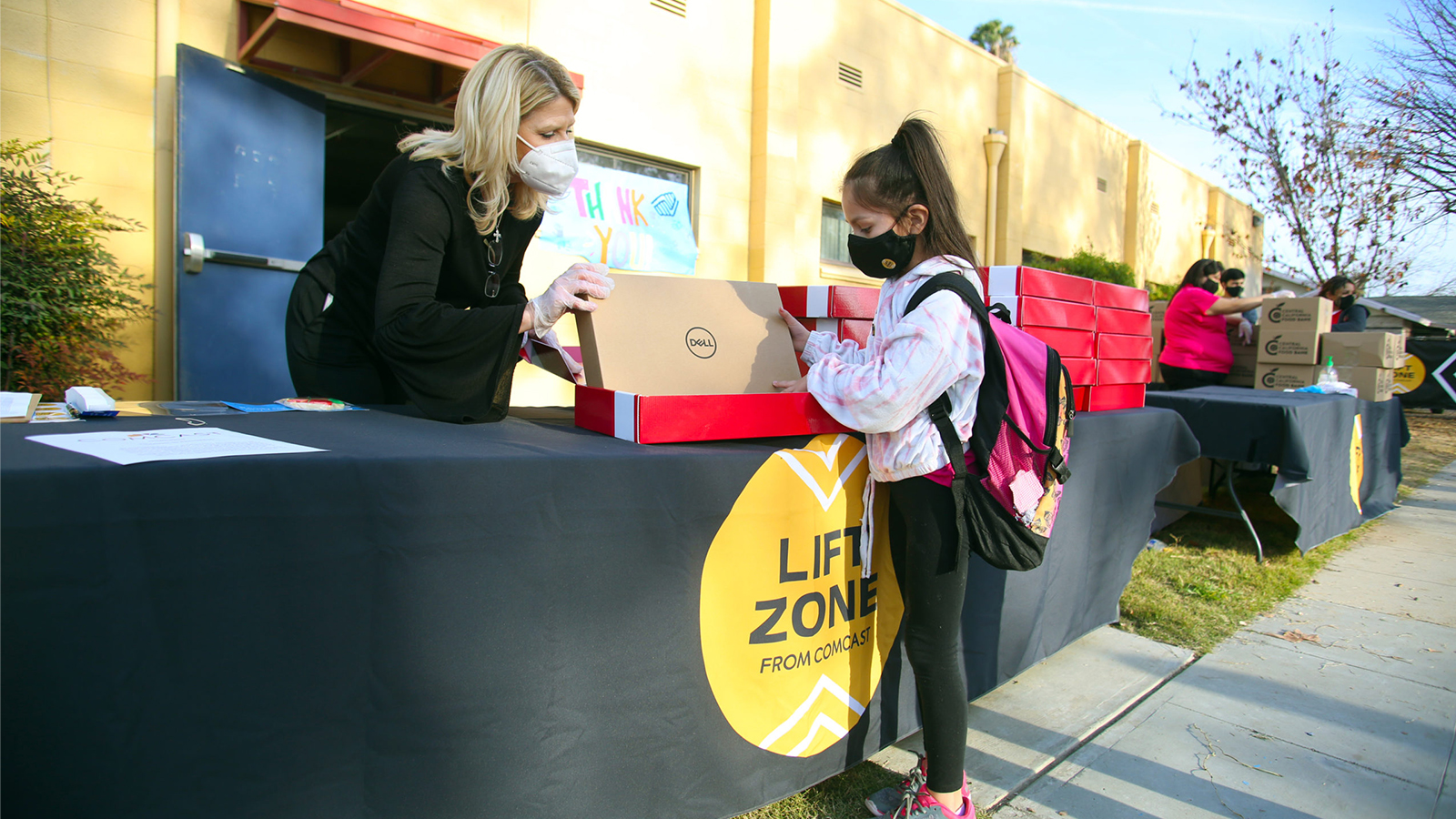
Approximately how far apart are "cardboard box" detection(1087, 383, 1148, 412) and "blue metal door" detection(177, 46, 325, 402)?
14.3 feet

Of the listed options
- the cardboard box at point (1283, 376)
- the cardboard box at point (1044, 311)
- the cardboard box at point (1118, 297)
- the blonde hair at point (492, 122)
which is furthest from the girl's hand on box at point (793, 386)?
the cardboard box at point (1283, 376)

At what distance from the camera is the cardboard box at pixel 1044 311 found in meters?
2.50

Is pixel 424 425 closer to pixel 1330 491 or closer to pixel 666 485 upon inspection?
pixel 666 485

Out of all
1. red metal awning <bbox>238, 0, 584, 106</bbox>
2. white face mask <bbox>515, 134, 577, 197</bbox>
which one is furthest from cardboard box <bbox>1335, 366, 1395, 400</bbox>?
red metal awning <bbox>238, 0, 584, 106</bbox>

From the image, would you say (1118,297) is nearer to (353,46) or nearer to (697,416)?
(697,416)

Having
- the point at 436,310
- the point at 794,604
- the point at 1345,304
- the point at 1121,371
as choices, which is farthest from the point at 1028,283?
the point at 1345,304

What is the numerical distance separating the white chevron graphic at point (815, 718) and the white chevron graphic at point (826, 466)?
1.43ft

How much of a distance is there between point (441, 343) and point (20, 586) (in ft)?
2.65

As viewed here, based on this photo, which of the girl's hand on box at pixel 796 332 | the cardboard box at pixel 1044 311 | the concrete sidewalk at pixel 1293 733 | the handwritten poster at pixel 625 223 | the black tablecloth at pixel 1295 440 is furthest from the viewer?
the handwritten poster at pixel 625 223

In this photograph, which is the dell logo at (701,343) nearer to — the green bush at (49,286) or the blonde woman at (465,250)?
the blonde woman at (465,250)

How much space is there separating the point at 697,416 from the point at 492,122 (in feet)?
2.75

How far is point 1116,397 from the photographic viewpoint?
3.11 meters

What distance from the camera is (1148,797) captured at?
1975 mm

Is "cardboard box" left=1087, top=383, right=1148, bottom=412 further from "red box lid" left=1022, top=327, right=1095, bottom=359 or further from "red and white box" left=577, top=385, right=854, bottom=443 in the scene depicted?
"red and white box" left=577, top=385, right=854, bottom=443
